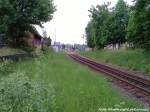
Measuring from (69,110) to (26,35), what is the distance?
1829 inches

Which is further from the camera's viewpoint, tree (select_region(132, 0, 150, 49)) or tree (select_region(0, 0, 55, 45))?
tree (select_region(0, 0, 55, 45))

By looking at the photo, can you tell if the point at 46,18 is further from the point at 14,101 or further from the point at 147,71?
the point at 14,101

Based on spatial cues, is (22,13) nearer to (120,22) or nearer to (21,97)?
(120,22)

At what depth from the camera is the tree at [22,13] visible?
160 ft

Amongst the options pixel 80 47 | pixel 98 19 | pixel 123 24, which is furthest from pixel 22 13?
pixel 80 47

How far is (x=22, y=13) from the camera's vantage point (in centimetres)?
5072

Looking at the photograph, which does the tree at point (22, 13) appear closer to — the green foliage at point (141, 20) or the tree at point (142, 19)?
the green foliage at point (141, 20)

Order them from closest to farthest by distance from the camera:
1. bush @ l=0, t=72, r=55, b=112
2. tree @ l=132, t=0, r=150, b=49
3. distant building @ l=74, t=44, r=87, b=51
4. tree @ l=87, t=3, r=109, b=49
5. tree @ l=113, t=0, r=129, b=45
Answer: bush @ l=0, t=72, r=55, b=112
tree @ l=132, t=0, r=150, b=49
tree @ l=113, t=0, r=129, b=45
tree @ l=87, t=3, r=109, b=49
distant building @ l=74, t=44, r=87, b=51

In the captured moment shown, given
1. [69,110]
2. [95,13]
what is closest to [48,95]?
[69,110]

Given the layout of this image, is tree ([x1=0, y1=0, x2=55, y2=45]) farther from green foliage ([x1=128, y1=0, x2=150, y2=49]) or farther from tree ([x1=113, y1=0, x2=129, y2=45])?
tree ([x1=113, y1=0, x2=129, y2=45])

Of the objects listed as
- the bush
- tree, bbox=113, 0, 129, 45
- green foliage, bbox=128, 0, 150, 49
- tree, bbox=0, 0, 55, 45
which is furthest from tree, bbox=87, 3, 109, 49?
the bush

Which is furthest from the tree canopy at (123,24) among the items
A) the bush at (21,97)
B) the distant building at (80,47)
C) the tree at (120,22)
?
the distant building at (80,47)

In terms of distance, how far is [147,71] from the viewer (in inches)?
1284

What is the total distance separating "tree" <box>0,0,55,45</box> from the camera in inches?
1924
